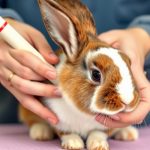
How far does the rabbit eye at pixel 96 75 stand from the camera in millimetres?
1094

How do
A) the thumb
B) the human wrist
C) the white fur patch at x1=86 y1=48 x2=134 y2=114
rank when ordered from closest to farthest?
1. the white fur patch at x1=86 y1=48 x2=134 y2=114
2. the thumb
3. the human wrist

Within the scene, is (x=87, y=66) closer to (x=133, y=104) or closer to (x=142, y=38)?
(x=133, y=104)

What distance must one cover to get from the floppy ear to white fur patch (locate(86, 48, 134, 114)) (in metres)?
0.06

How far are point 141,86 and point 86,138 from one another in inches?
8.3

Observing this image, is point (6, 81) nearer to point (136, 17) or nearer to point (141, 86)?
point (141, 86)

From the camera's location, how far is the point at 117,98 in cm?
104

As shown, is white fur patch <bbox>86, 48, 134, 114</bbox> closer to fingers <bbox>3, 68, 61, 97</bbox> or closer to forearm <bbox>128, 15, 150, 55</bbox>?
fingers <bbox>3, 68, 61, 97</bbox>

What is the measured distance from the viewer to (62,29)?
120 cm

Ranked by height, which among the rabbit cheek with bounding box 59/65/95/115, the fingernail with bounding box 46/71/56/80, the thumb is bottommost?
the rabbit cheek with bounding box 59/65/95/115

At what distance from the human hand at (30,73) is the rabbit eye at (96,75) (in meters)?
0.12

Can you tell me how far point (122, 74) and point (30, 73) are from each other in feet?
0.87

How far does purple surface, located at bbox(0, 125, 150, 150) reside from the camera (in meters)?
1.17

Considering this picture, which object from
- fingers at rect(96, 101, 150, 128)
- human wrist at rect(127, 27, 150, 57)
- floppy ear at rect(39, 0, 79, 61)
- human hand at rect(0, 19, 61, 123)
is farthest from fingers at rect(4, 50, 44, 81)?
human wrist at rect(127, 27, 150, 57)

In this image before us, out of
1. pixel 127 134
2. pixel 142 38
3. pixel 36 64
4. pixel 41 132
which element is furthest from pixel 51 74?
pixel 142 38
